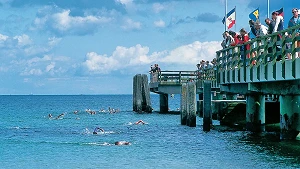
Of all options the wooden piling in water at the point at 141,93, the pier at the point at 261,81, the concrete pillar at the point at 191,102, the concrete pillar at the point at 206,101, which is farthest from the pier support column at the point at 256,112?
the wooden piling in water at the point at 141,93

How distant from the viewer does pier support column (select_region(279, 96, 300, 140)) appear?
22859 mm

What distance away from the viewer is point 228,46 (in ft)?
99.7

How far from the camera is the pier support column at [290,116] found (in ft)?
75.0

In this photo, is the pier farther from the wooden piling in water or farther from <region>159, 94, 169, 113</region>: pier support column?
<region>159, 94, 169, 113</region>: pier support column

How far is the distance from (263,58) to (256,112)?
504 cm

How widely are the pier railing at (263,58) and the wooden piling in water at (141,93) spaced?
2786cm

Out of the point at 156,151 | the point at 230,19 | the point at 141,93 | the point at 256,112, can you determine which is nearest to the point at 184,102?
the point at 230,19

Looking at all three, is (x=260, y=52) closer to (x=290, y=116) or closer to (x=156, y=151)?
(x=290, y=116)

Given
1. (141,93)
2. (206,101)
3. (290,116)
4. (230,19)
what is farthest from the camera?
(141,93)

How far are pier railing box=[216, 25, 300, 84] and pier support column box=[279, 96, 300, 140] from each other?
91 cm

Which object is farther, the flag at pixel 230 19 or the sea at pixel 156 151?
the flag at pixel 230 19

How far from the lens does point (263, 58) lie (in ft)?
80.4

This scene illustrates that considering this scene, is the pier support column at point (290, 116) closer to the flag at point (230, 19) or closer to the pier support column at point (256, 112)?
the pier support column at point (256, 112)

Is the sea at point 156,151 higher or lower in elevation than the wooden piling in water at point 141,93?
lower
